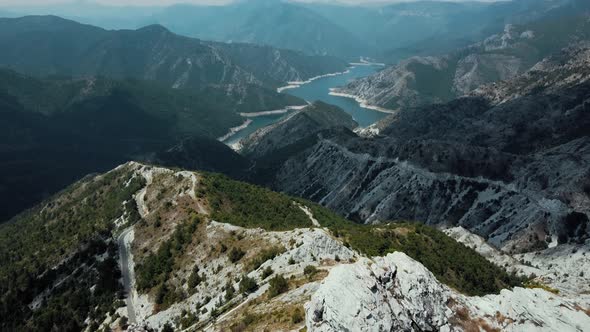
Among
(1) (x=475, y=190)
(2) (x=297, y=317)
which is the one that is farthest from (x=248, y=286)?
(1) (x=475, y=190)

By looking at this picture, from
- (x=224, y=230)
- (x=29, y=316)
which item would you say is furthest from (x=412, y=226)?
(x=29, y=316)

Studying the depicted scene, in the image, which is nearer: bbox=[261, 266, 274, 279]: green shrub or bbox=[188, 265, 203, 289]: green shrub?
bbox=[261, 266, 274, 279]: green shrub

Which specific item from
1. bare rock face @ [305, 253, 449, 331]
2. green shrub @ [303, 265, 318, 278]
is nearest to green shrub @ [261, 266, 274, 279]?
green shrub @ [303, 265, 318, 278]

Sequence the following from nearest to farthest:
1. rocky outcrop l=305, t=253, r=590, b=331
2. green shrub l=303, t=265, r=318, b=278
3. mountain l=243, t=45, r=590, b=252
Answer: rocky outcrop l=305, t=253, r=590, b=331, green shrub l=303, t=265, r=318, b=278, mountain l=243, t=45, r=590, b=252

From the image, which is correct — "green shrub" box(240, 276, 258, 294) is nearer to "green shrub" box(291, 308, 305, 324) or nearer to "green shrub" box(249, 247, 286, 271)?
"green shrub" box(249, 247, 286, 271)

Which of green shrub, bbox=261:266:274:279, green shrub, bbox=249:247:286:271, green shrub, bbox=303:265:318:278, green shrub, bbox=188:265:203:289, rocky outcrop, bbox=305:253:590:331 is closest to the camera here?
rocky outcrop, bbox=305:253:590:331

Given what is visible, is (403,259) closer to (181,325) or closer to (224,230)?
(181,325)

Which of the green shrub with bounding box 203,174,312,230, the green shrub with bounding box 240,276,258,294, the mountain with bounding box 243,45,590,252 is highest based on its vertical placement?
the green shrub with bounding box 240,276,258,294
